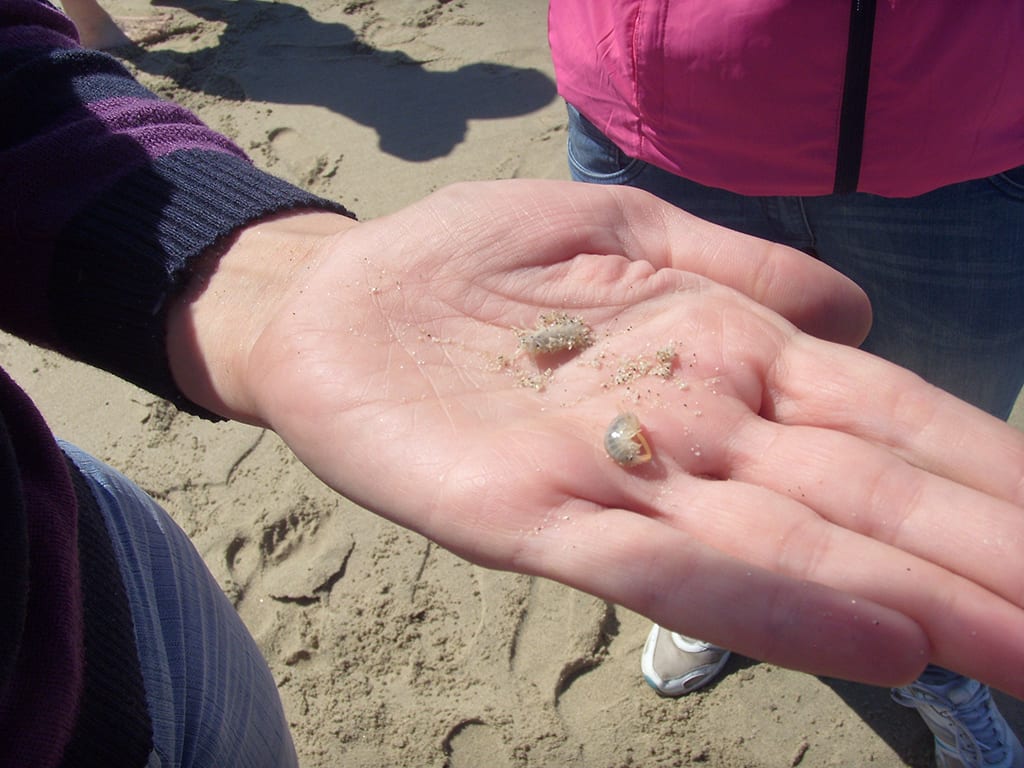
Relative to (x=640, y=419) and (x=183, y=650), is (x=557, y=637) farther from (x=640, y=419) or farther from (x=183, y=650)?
(x=183, y=650)

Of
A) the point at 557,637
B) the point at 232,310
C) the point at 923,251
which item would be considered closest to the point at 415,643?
the point at 557,637

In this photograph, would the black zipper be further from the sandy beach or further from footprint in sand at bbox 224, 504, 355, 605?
footprint in sand at bbox 224, 504, 355, 605

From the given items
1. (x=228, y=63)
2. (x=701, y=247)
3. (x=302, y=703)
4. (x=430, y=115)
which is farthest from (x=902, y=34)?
(x=228, y=63)

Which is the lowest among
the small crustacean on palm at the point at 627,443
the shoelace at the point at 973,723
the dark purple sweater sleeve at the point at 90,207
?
the shoelace at the point at 973,723

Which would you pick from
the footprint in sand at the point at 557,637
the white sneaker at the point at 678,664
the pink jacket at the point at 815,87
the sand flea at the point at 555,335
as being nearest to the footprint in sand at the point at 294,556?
the footprint in sand at the point at 557,637

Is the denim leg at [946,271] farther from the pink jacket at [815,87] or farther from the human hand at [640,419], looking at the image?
the human hand at [640,419]

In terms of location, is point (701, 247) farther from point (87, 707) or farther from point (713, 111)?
point (87, 707)
